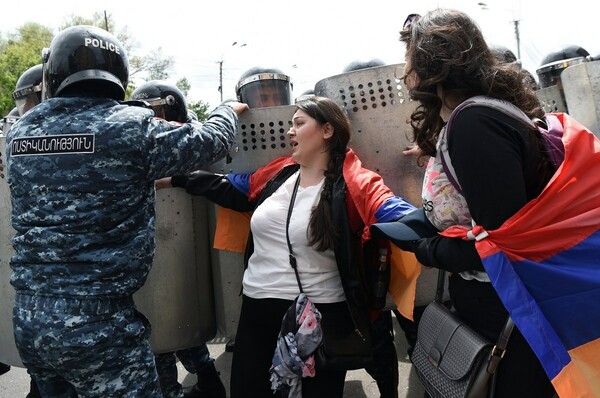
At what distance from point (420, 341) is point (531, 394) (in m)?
0.48

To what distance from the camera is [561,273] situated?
5.26 feet

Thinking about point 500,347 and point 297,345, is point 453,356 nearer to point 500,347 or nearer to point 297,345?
point 500,347

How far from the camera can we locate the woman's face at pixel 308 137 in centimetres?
284

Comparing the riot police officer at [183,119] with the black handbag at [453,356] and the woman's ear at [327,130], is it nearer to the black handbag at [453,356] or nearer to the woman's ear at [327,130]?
the woman's ear at [327,130]

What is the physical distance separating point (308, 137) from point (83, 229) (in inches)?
49.6

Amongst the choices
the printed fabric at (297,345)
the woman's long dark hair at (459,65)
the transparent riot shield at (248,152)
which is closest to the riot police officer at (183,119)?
the transparent riot shield at (248,152)

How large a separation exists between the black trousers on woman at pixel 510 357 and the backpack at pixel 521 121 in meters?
0.40

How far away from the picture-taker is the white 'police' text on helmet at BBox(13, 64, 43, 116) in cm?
371

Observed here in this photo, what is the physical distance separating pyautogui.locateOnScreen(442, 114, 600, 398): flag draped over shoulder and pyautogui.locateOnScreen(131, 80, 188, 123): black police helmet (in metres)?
2.67

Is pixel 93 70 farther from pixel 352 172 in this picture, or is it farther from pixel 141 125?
pixel 352 172

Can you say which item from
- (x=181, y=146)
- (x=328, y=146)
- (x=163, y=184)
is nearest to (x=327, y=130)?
(x=328, y=146)

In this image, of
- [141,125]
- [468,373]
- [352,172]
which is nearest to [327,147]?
[352,172]

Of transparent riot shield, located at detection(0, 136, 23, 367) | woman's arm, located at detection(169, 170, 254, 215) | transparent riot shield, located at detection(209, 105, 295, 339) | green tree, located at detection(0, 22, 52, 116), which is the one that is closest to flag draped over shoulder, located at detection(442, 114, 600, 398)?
woman's arm, located at detection(169, 170, 254, 215)

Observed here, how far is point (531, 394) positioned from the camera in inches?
68.0
